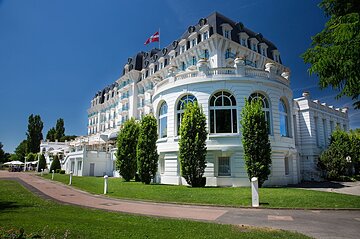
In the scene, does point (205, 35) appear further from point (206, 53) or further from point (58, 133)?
point (58, 133)

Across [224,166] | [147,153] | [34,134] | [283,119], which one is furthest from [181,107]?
[34,134]

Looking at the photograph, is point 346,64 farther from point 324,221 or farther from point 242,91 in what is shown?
point 242,91

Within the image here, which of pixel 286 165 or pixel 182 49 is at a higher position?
pixel 182 49

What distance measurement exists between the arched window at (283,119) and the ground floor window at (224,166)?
6.31 metres

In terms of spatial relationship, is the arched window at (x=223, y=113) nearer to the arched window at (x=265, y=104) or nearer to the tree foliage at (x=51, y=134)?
the arched window at (x=265, y=104)

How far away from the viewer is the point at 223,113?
22641 mm

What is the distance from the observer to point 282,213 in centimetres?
1105

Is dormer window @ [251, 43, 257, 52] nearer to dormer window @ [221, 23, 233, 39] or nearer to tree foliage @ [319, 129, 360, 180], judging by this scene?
dormer window @ [221, 23, 233, 39]

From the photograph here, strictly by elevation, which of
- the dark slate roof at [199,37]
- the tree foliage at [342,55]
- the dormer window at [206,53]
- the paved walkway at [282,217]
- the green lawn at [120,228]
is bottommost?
the paved walkway at [282,217]

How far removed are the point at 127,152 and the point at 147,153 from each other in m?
5.31

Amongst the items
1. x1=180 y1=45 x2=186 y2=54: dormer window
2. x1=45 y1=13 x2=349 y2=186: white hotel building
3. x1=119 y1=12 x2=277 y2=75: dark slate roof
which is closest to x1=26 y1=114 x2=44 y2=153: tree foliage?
x1=45 y1=13 x2=349 y2=186: white hotel building

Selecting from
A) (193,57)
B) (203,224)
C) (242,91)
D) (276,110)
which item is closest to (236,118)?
(242,91)

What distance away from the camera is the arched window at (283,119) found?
24.4 meters

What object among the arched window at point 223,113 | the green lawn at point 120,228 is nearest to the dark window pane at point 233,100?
the arched window at point 223,113
